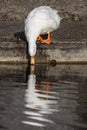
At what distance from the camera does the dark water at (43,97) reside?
8883mm

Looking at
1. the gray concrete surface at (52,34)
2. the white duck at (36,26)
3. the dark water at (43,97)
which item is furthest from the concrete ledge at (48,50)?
the dark water at (43,97)

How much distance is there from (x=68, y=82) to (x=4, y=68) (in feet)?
9.72

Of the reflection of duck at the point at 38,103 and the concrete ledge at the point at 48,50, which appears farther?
the concrete ledge at the point at 48,50

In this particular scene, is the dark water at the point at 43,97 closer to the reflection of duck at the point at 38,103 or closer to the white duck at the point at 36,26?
the reflection of duck at the point at 38,103

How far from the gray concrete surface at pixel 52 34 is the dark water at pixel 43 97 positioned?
90cm

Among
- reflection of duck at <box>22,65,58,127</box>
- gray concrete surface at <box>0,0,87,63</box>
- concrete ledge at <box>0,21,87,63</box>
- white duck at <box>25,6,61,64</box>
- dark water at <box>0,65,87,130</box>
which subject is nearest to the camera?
dark water at <box>0,65,87,130</box>

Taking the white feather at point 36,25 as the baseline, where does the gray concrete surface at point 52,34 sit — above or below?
below

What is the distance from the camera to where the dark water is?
8.88 meters

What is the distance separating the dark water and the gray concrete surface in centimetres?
90

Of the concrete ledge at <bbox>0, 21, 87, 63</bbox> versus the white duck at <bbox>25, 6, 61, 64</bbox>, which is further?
the concrete ledge at <bbox>0, 21, 87, 63</bbox>

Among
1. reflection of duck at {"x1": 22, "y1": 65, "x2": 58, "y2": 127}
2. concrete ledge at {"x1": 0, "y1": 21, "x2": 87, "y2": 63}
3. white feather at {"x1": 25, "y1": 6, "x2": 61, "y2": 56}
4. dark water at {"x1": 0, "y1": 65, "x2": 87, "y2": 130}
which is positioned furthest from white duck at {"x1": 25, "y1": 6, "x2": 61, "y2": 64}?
reflection of duck at {"x1": 22, "y1": 65, "x2": 58, "y2": 127}

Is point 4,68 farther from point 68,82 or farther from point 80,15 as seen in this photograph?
point 80,15

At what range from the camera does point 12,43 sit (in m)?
17.9

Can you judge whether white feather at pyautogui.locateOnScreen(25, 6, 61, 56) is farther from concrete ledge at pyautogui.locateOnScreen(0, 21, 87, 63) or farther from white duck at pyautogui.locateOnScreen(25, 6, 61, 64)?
concrete ledge at pyautogui.locateOnScreen(0, 21, 87, 63)
